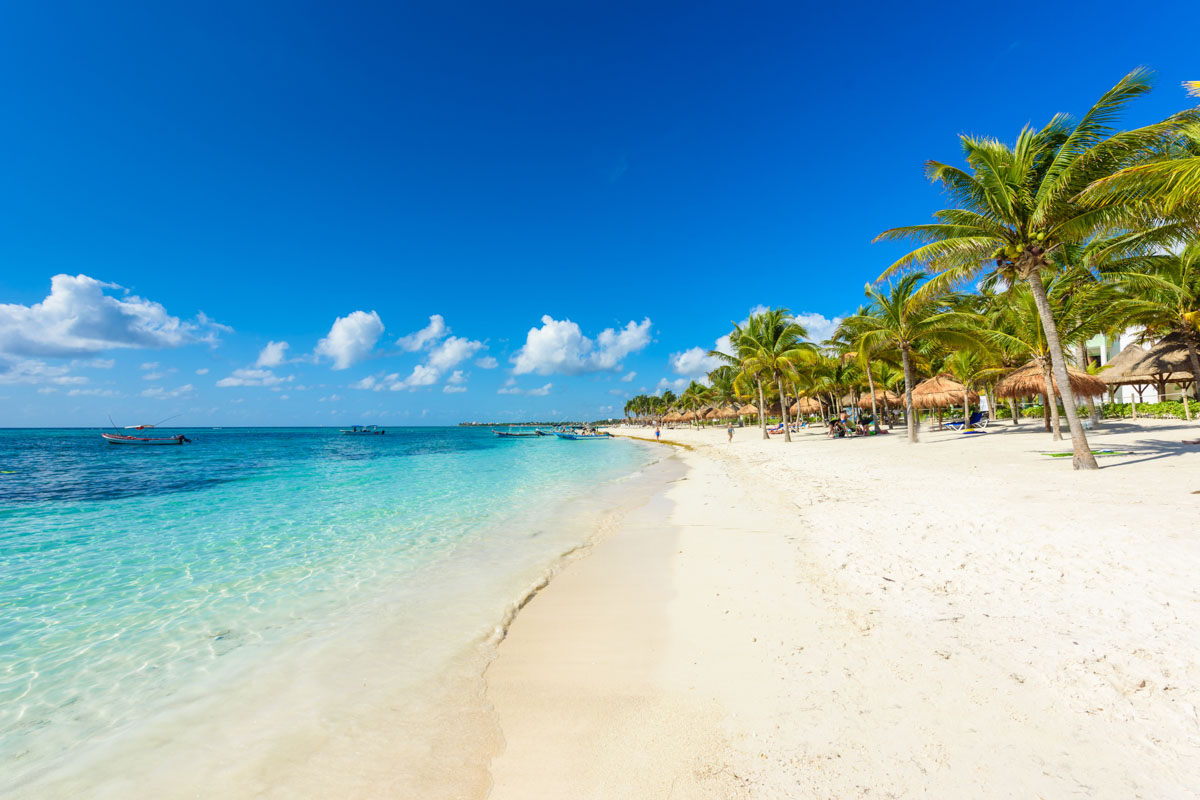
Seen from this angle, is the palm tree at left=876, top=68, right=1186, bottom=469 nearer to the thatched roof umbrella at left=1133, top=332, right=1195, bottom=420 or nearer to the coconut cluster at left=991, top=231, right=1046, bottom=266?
the coconut cluster at left=991, top=231, right=1046, bottom=266

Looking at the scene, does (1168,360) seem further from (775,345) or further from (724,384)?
(724,384)

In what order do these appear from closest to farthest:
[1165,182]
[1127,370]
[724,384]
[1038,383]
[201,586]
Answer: [201,586], [1165,182], [1038,383], [1127,370], [724,384]

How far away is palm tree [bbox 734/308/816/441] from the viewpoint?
28.0 m

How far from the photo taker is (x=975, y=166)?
10.4 meters

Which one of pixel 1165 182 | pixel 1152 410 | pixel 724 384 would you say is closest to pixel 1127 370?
pixel 1152 410

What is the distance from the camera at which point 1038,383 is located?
60.0 ft

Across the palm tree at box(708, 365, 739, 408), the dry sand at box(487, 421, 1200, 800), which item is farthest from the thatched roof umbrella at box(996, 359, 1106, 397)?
the palm tree at box(708, 365, 739, 408)

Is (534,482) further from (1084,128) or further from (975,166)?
(1084,128)

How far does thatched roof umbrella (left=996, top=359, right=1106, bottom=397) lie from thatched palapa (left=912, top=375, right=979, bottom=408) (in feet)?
21.2

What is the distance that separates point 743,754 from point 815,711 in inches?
23.8

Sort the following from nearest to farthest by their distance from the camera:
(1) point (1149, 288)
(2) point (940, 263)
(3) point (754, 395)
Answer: (2) point (940, 263), (1) point (1149, 288), (3) point (754, 395)

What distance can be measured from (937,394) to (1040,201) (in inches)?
818

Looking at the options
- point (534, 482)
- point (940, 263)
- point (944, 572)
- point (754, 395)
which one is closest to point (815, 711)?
point (944, 572)

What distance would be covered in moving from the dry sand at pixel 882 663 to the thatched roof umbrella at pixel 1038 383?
14397 mm
